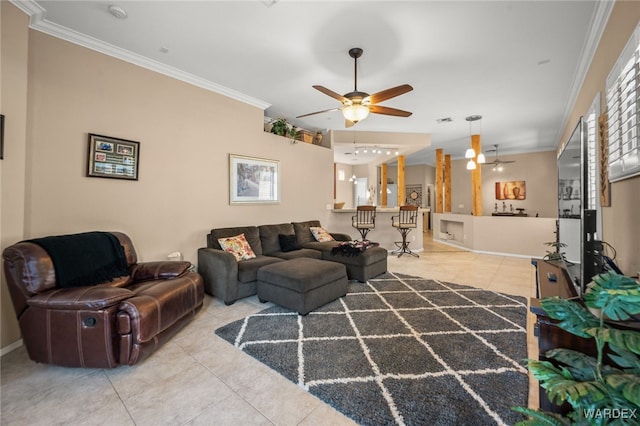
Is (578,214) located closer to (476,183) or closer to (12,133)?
(12,133)

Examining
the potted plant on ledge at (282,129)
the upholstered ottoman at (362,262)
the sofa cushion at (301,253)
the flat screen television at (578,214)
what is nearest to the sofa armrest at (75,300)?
the sofa cushion at (301,253)

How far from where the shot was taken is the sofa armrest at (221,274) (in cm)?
313

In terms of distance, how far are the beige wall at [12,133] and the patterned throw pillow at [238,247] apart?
72.6 inches

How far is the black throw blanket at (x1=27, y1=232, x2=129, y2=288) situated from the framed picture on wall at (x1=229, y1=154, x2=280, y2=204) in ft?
5.90

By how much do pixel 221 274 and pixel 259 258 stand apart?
2.01 feet

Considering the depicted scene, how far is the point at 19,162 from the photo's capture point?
2.23 metres

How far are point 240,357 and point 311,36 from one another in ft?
10.2

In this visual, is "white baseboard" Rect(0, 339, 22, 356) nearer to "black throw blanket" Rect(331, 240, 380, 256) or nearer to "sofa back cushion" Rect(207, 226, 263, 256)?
"sofa back cushion" Rect(207, 226, 263, 256)

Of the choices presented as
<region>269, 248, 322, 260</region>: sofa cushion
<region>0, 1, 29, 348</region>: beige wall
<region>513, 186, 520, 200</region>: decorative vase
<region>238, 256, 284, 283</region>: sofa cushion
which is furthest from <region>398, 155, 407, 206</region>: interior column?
<region>0, 1, 29, 348</region>: beige wall

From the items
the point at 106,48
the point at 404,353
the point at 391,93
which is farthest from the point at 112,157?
the point at 404,353

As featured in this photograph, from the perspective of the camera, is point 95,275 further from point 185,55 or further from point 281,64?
point 281,64

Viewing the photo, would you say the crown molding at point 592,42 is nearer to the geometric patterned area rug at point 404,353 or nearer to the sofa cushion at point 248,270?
the geometric patterned area rug at point 404,353

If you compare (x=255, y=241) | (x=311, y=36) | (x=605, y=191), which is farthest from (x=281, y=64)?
(x=605, y=191)

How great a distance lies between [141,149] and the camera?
3.16 m
